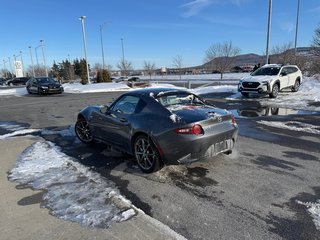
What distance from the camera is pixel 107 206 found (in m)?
3.71

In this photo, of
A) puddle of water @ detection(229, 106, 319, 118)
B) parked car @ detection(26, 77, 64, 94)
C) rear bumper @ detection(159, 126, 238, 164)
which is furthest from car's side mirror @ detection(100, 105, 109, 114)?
parked car @ detection(26, 77, 64, 94)

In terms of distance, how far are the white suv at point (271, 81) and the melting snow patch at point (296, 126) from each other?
6.85 m

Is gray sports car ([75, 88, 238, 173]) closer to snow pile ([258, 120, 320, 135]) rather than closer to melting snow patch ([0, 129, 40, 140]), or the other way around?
snow pile ([258, 120, 320, 135])

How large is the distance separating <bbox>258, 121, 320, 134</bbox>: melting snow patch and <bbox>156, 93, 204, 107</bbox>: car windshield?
3857 mm

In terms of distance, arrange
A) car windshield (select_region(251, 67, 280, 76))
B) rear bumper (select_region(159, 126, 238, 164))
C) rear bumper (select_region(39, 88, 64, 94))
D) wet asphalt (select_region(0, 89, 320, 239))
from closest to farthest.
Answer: wet asphalt (select_region(0, 89, 320, 239)) → rear bumper (select_region(159, 126, 238, 164)) → car windshield (select_region(251, 67, 280, 76)) → rear bumper (select_region(39, 88, 64, 94))

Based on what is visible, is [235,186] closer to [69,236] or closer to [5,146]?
[69,236]

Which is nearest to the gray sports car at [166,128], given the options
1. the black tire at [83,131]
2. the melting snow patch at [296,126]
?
the black tire at [83,131]

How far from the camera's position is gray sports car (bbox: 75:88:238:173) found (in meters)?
4.43

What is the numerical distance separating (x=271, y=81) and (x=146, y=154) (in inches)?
498

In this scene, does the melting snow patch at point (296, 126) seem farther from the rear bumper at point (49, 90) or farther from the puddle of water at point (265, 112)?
the rear bumper at point (49, 90)

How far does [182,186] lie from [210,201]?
60cm

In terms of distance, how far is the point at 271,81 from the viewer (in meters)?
15.4

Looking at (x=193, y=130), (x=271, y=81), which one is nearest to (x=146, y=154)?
(x=193, y=130)

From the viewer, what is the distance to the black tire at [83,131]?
22.7ft
